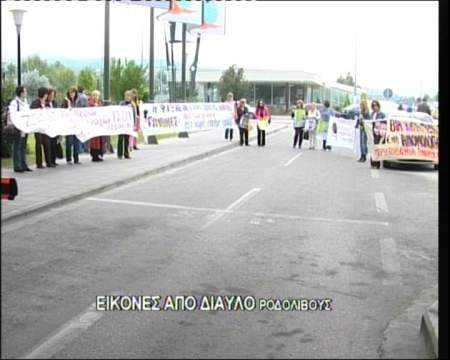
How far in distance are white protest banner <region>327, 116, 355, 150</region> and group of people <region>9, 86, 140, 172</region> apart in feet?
23.4

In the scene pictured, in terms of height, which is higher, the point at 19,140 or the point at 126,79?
the point at 126,79

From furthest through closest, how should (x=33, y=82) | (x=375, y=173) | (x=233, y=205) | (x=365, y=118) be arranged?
(x=33, y=82)
(x=365, y=118)
(x=375, y=173)
(x=233, y=205)

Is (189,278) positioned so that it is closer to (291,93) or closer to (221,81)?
(221,81)

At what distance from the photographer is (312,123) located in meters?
26.0

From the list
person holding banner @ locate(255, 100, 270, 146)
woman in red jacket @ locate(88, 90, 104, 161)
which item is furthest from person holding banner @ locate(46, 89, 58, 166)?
person holding banner @ locate(255, 100, 270, 146)

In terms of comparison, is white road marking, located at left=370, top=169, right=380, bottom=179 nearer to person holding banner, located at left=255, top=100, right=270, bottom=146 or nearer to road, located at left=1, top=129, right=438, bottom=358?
road, located at left=1, top=129, right=438, bottom=358

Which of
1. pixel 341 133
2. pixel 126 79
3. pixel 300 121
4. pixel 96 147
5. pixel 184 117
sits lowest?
pixel 96 147

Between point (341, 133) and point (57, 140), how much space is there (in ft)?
34.7

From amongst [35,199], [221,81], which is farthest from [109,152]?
[221,81]

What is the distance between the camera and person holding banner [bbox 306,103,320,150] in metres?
25.8

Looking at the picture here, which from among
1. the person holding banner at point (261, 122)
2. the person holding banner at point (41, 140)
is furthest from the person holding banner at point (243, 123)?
the person holding banner at point (41, 140)

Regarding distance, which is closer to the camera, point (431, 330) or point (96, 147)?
point (431, 330)

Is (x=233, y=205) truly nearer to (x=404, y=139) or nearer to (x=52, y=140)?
(x=52, y=140)

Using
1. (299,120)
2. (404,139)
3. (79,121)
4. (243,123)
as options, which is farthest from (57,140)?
(299,120)
